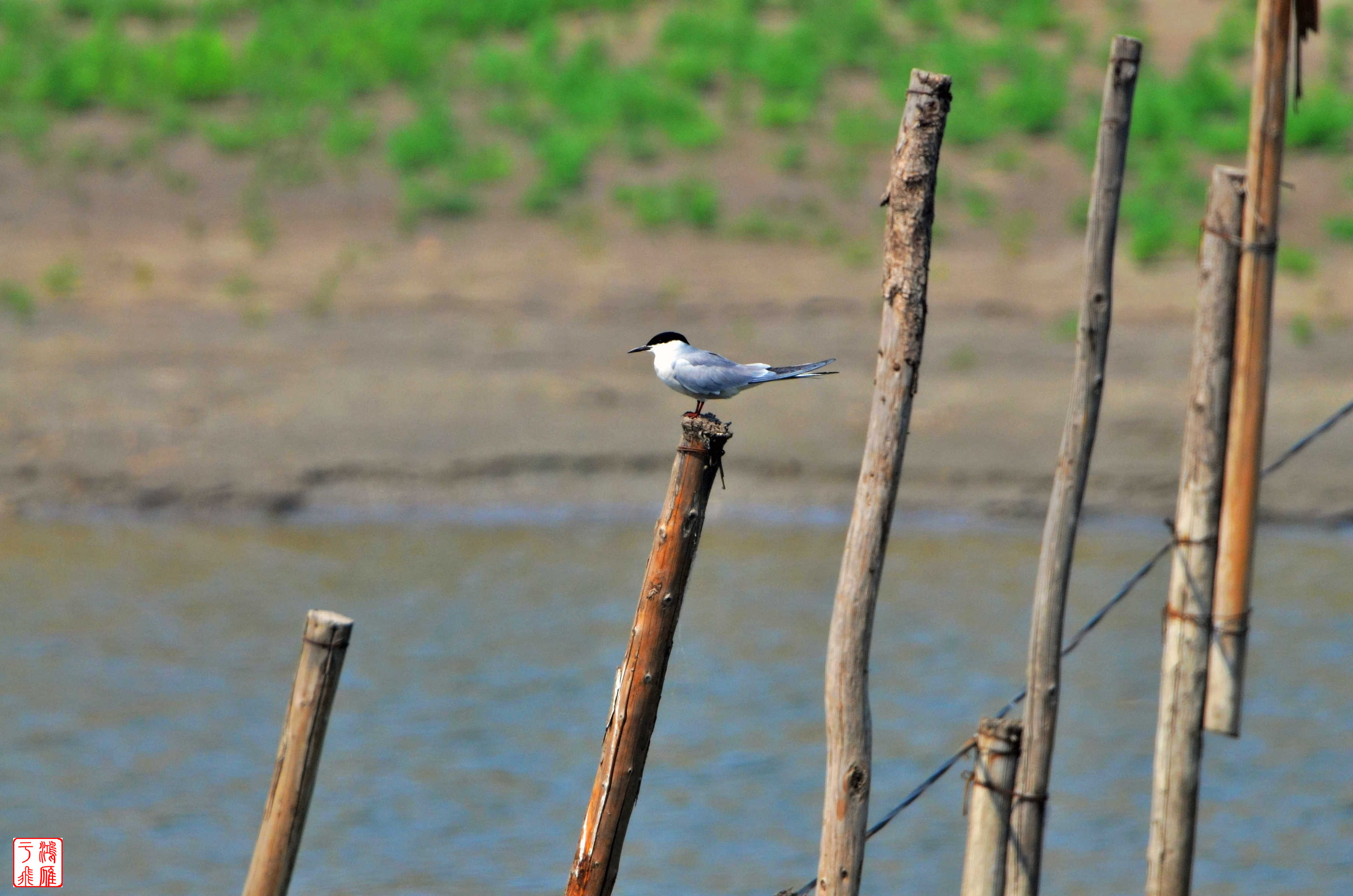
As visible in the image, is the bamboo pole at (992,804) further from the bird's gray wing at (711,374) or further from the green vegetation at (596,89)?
the green vegetation at (596,89)

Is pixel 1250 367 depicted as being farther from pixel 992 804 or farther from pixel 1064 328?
pixel 1064 328

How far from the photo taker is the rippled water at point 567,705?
7418mm

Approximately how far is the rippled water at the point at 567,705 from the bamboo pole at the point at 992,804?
8.00ft

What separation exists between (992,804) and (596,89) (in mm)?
13985

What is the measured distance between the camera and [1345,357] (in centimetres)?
1332

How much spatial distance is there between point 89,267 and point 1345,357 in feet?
33.3

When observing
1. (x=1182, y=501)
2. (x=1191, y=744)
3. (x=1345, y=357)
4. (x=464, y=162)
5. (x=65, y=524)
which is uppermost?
(x=464, y=162)

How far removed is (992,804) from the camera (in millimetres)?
4711

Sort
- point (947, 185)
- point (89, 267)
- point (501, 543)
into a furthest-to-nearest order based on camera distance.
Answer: point (947, 185) < point (89, 267) < point (501, 543)

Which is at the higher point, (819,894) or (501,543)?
(501,543)

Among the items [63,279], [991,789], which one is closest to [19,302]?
[63,279]

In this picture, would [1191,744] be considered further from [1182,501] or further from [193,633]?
[193,633]

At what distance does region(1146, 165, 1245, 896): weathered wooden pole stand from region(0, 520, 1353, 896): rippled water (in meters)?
2.01

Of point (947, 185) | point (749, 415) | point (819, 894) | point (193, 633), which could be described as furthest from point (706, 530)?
point (819, 894)
